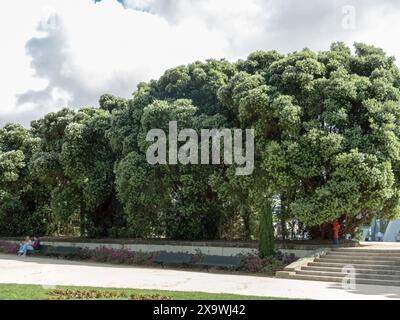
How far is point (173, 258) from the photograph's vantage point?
20.8 meters

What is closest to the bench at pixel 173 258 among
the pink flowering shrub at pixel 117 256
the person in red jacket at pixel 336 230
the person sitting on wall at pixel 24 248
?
the pink flowering shrub at pixel 117 256

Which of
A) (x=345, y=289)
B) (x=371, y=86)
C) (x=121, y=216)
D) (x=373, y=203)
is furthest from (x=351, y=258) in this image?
(x=121, y=216)

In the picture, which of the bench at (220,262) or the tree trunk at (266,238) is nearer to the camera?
the tree trunk at (266,238)

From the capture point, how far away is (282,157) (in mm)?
18734

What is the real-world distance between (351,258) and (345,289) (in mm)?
3570

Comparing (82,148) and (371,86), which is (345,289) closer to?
(371,86)

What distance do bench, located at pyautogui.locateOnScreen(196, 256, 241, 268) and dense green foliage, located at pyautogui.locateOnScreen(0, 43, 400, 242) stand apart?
1.21 m

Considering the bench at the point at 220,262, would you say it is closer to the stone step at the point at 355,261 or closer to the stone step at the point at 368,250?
the stone step at the point at 355,261

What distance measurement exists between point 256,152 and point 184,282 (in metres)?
6.92

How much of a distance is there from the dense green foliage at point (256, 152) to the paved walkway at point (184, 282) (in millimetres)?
3457

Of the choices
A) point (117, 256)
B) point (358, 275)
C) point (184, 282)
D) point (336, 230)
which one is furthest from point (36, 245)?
point (358, 275)

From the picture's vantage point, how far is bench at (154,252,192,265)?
20.4 m

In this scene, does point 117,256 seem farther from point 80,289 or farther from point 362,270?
point 362,270

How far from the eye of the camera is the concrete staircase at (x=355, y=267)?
15739mm
